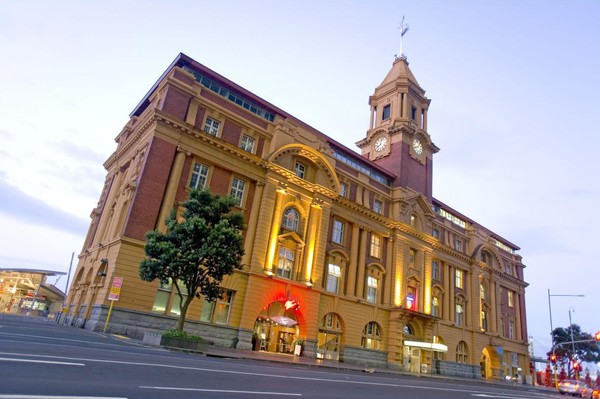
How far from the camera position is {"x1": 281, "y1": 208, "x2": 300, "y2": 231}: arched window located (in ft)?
113

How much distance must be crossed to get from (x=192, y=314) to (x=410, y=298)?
23.8m

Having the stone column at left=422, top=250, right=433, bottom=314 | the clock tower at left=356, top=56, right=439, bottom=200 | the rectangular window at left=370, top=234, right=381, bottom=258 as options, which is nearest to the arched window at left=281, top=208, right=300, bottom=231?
the rectangular window at left=370, top=234, right=381, bottom=258

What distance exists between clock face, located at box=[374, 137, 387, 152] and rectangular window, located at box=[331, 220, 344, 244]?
15646mm

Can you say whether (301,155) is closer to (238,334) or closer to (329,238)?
(329,238)

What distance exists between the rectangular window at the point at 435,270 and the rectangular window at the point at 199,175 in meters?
31.3

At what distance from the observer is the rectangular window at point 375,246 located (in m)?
41.7

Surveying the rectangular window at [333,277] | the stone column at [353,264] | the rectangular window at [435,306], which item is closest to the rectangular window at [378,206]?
the stone column at [353,264]

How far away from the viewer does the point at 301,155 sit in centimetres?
3616

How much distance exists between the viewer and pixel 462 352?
48.1 metres

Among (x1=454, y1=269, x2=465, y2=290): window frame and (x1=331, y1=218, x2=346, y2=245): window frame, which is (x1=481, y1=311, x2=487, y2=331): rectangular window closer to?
(x1=454, y1=269, x2=465, y2=290): window frame

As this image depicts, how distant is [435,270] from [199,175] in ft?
107

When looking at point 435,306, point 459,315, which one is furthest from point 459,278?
point 435,306

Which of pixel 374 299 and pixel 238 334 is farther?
pixel 374 299

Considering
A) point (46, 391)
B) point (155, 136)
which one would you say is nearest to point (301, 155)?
point (155, 136)
